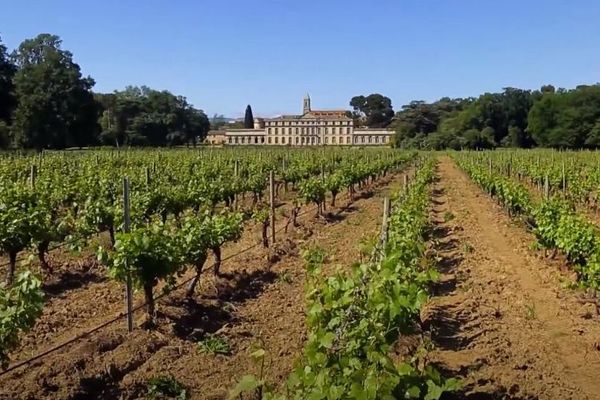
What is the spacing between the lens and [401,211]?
36.7 feet

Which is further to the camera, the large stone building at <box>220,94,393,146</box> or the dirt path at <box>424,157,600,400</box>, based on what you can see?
the large stone building at <box>220,94,393,146</box>

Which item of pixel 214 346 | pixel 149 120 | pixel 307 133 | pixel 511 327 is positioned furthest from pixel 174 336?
pixel 307 133

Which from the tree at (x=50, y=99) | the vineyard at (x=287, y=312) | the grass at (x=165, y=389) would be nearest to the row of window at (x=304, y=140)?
the tree at (x=50, y=99)

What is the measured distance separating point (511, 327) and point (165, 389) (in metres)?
4.40

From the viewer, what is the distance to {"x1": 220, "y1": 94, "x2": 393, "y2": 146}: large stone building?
453ft

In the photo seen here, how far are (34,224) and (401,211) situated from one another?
590 centimetres

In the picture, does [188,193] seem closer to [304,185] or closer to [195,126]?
[304,185]

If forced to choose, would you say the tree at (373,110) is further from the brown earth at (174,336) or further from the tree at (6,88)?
the brown earth at (174,336)

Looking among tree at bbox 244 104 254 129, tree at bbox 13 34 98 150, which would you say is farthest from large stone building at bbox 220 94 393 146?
tree at bbox 13 34 98 150

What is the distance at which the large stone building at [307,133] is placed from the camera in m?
138

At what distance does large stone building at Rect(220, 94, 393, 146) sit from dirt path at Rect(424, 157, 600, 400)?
123901mm

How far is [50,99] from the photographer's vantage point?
60.5 meters

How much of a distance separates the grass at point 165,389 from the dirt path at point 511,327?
8.73 feet

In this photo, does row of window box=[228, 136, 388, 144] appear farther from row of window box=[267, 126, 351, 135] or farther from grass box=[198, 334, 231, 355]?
grass box=[198, 334, 231, 355]
